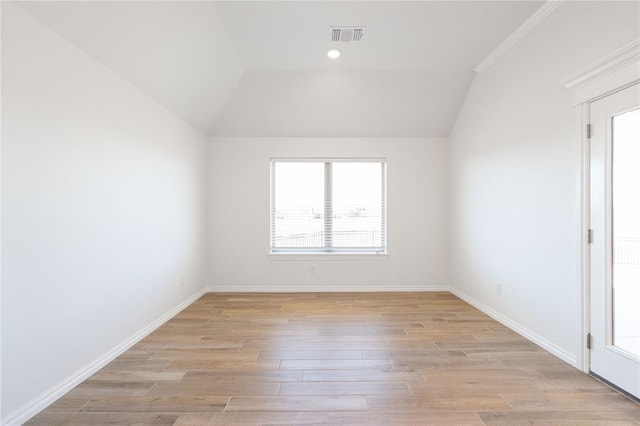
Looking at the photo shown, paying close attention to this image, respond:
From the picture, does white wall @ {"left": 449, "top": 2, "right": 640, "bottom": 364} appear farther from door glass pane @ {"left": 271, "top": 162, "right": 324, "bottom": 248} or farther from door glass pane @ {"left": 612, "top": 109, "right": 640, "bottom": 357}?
door glass pane @ {"left": 271, "top": 162, "right": 324, "bottom": 248}

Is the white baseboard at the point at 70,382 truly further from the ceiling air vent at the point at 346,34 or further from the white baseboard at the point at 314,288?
the ceiling air vent at the point at 346,34

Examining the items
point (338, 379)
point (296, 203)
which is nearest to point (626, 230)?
point (338, 379)

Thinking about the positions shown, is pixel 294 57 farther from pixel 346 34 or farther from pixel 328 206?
pixel 328 206

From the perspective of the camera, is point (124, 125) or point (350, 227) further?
point (350, 227)

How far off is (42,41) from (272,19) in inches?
70.2

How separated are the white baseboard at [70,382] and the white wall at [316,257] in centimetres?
165

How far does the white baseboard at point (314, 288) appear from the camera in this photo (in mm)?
4723

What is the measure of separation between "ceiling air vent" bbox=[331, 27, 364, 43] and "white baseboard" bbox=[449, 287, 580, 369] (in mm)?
3355

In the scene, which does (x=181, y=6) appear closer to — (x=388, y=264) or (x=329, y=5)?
(x=329, y=5)

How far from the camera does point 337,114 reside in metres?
4.43

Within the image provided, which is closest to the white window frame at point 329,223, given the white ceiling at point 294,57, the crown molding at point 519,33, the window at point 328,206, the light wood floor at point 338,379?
the window at point 328,206

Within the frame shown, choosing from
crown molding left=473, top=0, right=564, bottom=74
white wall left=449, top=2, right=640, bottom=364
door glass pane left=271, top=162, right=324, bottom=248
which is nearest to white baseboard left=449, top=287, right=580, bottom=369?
white wall left=449, top=2, right=640, bottom=364

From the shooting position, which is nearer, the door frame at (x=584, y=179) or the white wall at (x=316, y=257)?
the door frame at (x=584, y=179)

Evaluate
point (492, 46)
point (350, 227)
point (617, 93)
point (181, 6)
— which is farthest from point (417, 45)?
point (350, 227)
